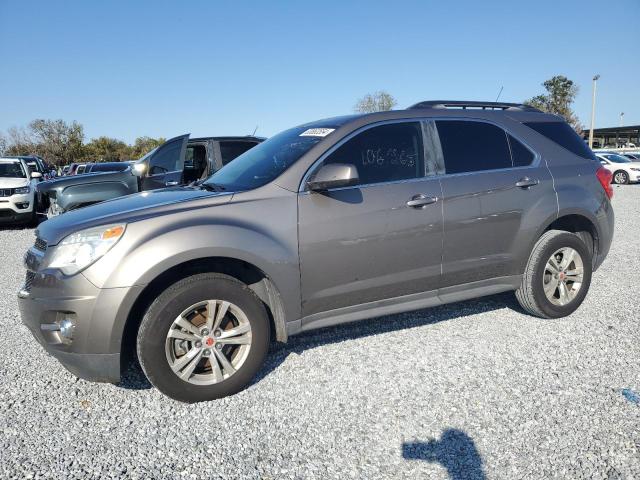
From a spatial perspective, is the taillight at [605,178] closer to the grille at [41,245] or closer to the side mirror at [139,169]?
the grille at [41,245]

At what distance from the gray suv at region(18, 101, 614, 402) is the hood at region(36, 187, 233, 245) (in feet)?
0.06

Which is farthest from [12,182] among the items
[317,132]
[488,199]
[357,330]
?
[488,199]

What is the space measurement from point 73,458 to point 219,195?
5.52 feet

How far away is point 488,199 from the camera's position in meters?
3.70

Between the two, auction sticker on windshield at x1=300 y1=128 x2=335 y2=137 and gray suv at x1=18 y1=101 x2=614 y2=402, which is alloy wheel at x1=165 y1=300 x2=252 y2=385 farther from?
auction sticker on windshield at x1=300 y1=128 x2=335 y2=137

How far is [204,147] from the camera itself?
26.5ft

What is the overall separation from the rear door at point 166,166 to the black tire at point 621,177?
2203 cm

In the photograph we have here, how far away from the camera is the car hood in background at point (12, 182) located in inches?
426

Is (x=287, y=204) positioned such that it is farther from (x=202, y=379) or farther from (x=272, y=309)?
(x=202, y=379)

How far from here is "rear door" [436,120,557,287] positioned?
3.60 metres

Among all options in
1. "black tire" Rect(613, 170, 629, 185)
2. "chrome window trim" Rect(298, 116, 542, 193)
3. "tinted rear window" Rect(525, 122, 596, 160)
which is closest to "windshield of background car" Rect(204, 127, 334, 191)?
"chrome window trim" Rect(298, 116, 542, 193)

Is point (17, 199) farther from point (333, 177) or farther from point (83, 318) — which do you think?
point (333, 177)

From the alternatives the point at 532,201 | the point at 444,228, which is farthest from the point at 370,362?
the point at 532,201

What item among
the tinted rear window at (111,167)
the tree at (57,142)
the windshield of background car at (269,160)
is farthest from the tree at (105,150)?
the windshield of background car at (269,160)
